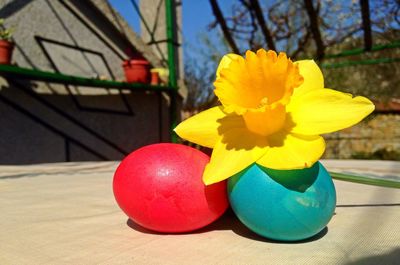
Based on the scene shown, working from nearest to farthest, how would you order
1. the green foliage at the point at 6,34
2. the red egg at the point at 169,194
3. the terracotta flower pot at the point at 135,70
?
the red egg at the point at 169,194
the green foliage at the point at 6,34
the terracotta flower pot at the point at 135,70

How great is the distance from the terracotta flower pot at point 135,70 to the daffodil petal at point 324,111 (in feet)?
11.4

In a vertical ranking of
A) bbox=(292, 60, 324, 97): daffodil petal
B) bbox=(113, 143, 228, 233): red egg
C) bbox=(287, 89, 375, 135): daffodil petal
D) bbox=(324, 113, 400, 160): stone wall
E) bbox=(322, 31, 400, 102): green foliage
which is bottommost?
bbox=(324, 113, 400, 160): stone wall

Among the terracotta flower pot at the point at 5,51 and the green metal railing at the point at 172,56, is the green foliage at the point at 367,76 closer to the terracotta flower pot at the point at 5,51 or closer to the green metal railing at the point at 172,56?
the green metal railing at the point at 172,56

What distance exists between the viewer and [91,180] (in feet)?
6.36

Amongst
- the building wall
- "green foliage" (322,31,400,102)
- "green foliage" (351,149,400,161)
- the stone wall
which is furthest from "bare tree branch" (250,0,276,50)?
"green foliage" (351,149,400,161)

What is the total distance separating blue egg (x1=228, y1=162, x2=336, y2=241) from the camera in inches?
30.0

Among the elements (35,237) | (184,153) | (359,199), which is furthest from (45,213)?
(359,199)

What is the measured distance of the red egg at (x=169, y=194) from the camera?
2.79ft

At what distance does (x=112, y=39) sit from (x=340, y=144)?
3872 millimetres

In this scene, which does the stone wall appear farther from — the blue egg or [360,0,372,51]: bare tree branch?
the blue egg

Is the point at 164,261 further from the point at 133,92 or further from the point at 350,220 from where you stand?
the point at 133,92

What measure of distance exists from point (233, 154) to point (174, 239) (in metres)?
0.23

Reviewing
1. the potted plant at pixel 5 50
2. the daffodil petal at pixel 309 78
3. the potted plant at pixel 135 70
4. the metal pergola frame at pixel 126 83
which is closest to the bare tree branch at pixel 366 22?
the metal pergola frame at pixel 126 83

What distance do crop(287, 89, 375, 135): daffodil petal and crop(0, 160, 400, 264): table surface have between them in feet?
0.78
